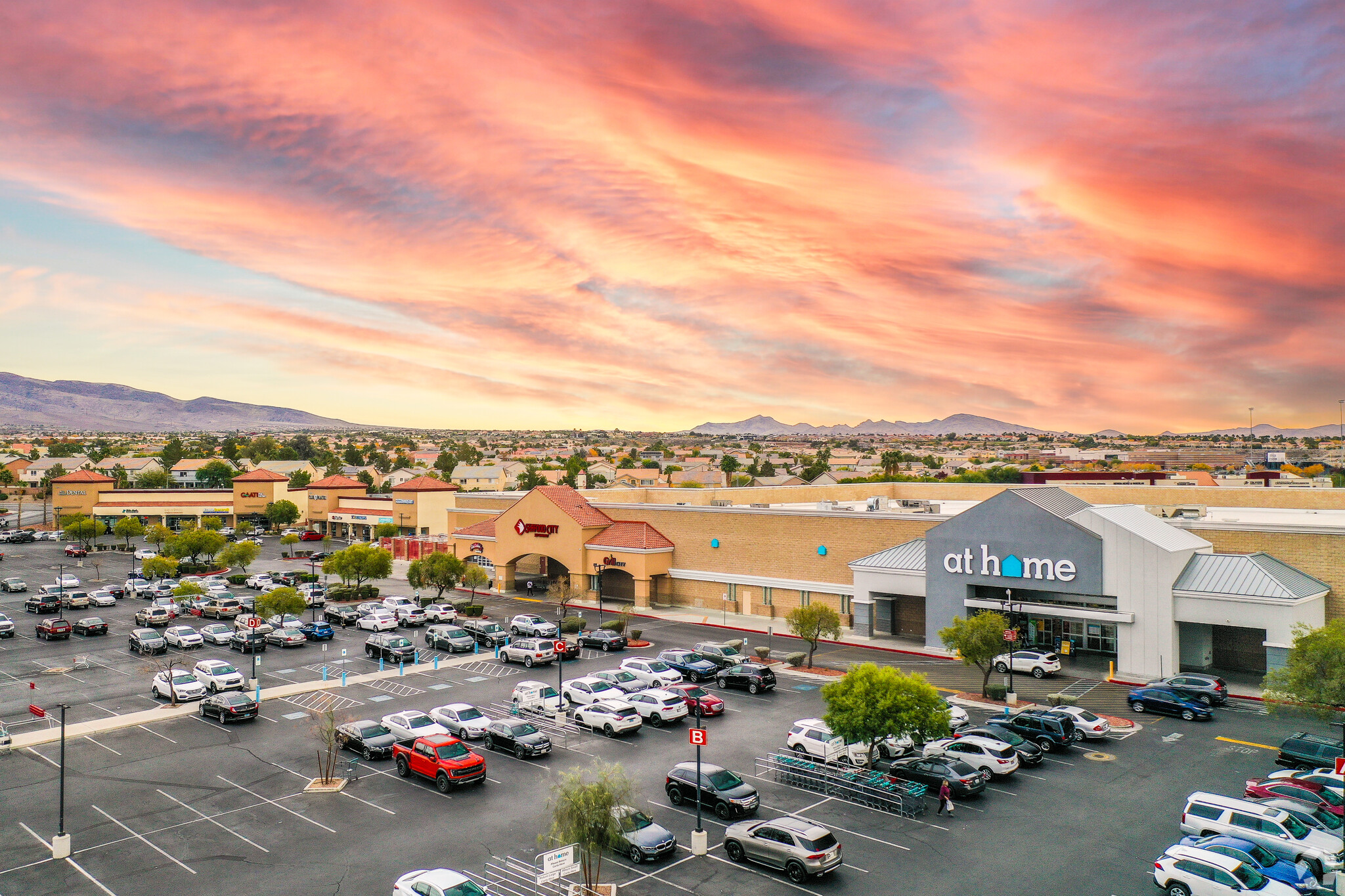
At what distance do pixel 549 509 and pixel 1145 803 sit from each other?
52162 mm

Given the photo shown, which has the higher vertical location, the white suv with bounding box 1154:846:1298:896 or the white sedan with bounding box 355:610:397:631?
the white suv with bounding box 1154:846:1298:896

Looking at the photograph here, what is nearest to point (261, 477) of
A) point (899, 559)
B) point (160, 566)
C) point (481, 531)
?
point (160, 566)

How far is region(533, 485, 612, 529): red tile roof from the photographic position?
70.6 meters

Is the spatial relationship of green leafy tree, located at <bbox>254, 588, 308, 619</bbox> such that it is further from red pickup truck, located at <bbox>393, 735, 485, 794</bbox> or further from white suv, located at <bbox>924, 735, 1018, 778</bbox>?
white suv, located at <bbox>924, 735, 1018, 778</bbox>

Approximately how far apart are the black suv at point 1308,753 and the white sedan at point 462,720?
29398 millimetres

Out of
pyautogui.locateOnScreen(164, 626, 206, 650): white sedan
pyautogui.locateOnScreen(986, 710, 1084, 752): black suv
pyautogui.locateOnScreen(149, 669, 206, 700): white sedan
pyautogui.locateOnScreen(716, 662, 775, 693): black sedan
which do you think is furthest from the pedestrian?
pyautogui.locateOnScreen(164, 626, 206, 650): white sedan

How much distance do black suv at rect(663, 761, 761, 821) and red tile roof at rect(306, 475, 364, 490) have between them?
10347 centimetres

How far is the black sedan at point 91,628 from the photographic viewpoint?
187 ft

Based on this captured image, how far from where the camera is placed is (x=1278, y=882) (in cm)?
2022

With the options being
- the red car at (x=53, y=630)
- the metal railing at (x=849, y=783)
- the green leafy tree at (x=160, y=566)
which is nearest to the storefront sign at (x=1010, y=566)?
the metal railing at (x=849, y=783)

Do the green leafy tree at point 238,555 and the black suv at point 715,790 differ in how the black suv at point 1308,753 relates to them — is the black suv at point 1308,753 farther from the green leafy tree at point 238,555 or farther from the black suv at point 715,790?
the green leafy tree at point 238,555

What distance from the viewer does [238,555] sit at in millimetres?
78438

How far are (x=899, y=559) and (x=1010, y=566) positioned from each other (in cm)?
776

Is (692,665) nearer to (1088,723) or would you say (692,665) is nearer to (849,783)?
(849,783)
